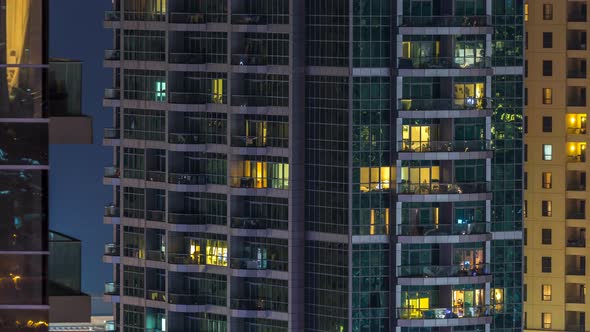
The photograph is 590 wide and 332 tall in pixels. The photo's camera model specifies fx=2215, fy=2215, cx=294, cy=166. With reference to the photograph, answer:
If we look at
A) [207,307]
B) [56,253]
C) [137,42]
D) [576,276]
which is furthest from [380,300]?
[56,253]

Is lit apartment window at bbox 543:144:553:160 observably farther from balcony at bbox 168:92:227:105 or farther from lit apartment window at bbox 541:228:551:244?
balcony at bbox 168:92:227:105

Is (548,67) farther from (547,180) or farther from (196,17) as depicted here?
(196,17)

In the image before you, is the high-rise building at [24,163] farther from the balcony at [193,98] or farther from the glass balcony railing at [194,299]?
the glass balcony railing at [194,299]

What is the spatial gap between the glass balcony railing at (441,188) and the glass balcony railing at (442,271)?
2933mm

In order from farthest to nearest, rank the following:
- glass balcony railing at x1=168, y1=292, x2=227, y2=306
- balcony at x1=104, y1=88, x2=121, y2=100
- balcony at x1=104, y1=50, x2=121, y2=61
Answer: balcony at x1=104, y1=88, x2=121, y2=100 → balcony at x1=104, y1=50, x2=121, y2=61 → glass balcony railing at x1=168, y1=292, x2=227, y2=306

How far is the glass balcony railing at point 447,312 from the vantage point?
8669 centimetres

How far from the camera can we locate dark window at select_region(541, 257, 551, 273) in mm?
127125

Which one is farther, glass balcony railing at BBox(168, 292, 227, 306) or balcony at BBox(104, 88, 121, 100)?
balcony at BBox(104, 88, 121, 100)

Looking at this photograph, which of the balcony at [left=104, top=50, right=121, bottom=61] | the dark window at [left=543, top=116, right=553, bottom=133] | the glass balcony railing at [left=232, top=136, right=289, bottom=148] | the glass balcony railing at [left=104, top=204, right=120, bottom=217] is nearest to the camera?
the glass balcony railing at [left=232, top=136, right=289, bottom=148]

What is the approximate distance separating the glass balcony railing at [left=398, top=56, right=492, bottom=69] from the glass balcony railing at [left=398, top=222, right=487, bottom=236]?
20.3 ft

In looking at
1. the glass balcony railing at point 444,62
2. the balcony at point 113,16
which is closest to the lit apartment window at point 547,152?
the glass balcony railing at point 444,62

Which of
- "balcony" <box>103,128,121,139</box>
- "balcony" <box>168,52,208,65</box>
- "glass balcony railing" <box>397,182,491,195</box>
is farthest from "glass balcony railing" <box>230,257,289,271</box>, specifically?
"balcony" <box>168,52,208,65</box>

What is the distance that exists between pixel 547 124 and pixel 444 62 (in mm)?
41314

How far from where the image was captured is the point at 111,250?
93438 mm
